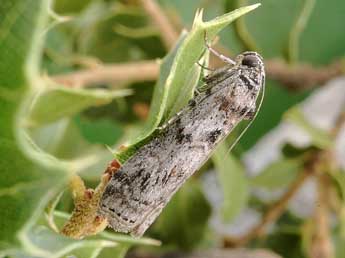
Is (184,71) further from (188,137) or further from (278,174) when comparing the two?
(278,174)

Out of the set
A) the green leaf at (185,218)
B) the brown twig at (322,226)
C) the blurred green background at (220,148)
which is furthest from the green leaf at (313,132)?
the green leaf at (185,218)

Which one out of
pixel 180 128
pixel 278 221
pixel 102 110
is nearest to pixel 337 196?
pixel 278 221

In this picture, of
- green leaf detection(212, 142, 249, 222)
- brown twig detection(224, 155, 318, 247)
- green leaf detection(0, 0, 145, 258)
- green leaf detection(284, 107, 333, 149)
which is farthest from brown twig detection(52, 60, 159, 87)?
green leaf detection(0, 0, 145, 258)

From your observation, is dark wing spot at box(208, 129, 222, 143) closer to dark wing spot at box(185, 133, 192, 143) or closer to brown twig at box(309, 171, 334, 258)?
dark wing spot at box(185, 133, 192, 143)

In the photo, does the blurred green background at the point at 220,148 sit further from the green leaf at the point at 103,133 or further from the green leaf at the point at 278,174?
the green leaf at the point at 103,133

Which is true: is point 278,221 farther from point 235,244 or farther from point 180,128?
point 180,128

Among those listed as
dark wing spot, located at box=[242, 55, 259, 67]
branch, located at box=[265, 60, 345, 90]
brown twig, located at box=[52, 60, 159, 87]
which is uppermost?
branch, located at box=[265, 60, 345, 90]

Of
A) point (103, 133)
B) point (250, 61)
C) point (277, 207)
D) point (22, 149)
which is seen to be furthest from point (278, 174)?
point (22, 149)
